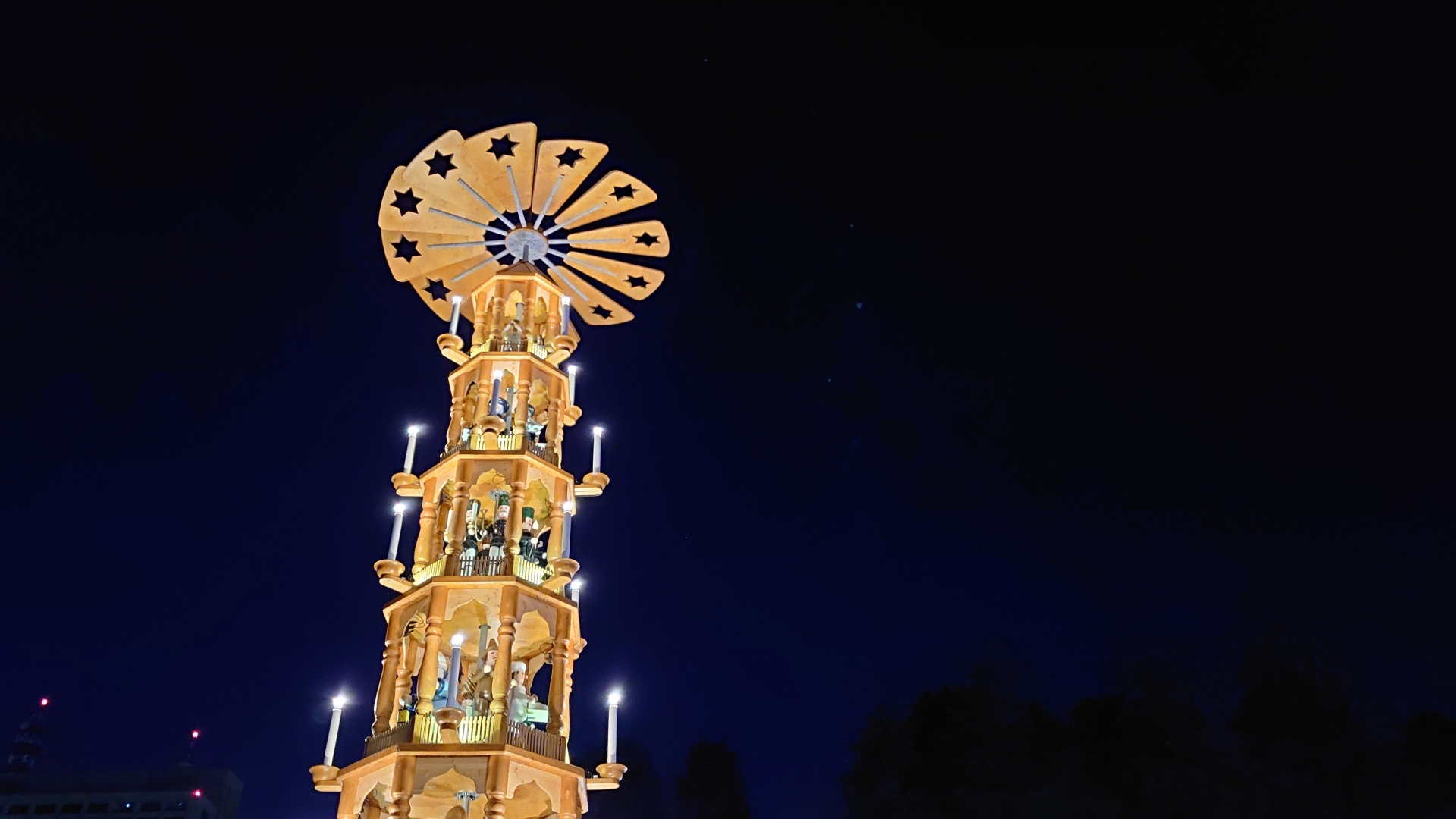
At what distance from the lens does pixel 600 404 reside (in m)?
27.8

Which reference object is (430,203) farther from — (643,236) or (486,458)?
(486,458)

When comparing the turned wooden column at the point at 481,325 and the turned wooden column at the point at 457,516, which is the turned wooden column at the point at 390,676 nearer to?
the turned wooden column at the point at 457,516

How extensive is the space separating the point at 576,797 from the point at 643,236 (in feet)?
23.5

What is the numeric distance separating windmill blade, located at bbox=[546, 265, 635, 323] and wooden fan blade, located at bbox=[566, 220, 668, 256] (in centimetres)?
47

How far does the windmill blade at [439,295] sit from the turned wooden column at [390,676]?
4382 mm

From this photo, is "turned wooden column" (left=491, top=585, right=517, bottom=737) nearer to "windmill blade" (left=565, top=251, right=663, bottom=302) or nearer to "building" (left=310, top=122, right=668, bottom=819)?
"building" (left=310, top=122, right=668, bottom=819)

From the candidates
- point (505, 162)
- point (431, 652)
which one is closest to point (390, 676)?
point (431, 652)

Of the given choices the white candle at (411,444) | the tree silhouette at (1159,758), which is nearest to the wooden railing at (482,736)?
the white candle at (411,444)

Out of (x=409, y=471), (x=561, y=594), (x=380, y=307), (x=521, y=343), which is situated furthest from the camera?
(x=380, y=307)

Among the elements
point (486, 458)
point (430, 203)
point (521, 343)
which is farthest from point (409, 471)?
point (430, 203)

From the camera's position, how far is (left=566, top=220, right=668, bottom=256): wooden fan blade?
50.4 feet

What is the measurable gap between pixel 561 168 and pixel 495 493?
4153mm

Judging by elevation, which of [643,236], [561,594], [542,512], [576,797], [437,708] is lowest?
[576,797]

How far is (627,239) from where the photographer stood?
1544cm
